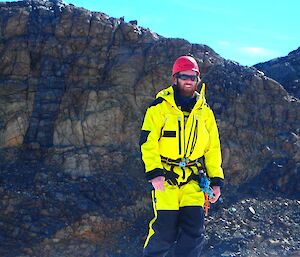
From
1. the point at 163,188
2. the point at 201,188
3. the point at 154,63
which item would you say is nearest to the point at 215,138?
the point at 201,188

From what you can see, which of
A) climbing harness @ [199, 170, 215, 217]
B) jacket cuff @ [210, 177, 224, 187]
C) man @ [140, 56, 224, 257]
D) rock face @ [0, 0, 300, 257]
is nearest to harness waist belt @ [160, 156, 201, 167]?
man @ [140, 56, 224, 257]

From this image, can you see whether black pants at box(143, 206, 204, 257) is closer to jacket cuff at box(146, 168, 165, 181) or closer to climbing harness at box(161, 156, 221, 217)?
climbing harness at box(161, 156, 221, 217)

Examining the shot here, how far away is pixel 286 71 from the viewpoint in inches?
656

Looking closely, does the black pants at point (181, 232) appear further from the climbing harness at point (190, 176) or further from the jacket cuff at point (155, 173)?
the jacket cuff at point (155, 173)

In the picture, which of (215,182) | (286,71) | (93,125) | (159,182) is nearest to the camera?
(159,182)

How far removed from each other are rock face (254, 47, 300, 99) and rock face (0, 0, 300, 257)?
2.67 metres

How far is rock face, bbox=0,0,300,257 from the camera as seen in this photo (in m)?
8.96

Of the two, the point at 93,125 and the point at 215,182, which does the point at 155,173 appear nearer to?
the point at 215,182

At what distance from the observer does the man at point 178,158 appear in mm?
4820

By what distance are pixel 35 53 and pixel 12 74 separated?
26.6 inches

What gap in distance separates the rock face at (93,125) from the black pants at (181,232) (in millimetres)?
3962

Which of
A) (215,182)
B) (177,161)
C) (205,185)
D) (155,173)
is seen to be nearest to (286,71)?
(215,182)

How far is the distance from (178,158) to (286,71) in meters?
12.8

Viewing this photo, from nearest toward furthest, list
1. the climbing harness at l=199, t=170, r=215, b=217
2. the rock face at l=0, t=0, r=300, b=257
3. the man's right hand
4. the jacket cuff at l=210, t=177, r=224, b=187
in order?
1. the man's right hand
2. the climbing harness at l=199, t=170, r=215, b=217
3. the jacket cuff at l=210, t=177, r=224, b=187
4. the rock face at l=0, t=0, r=300, b=257
